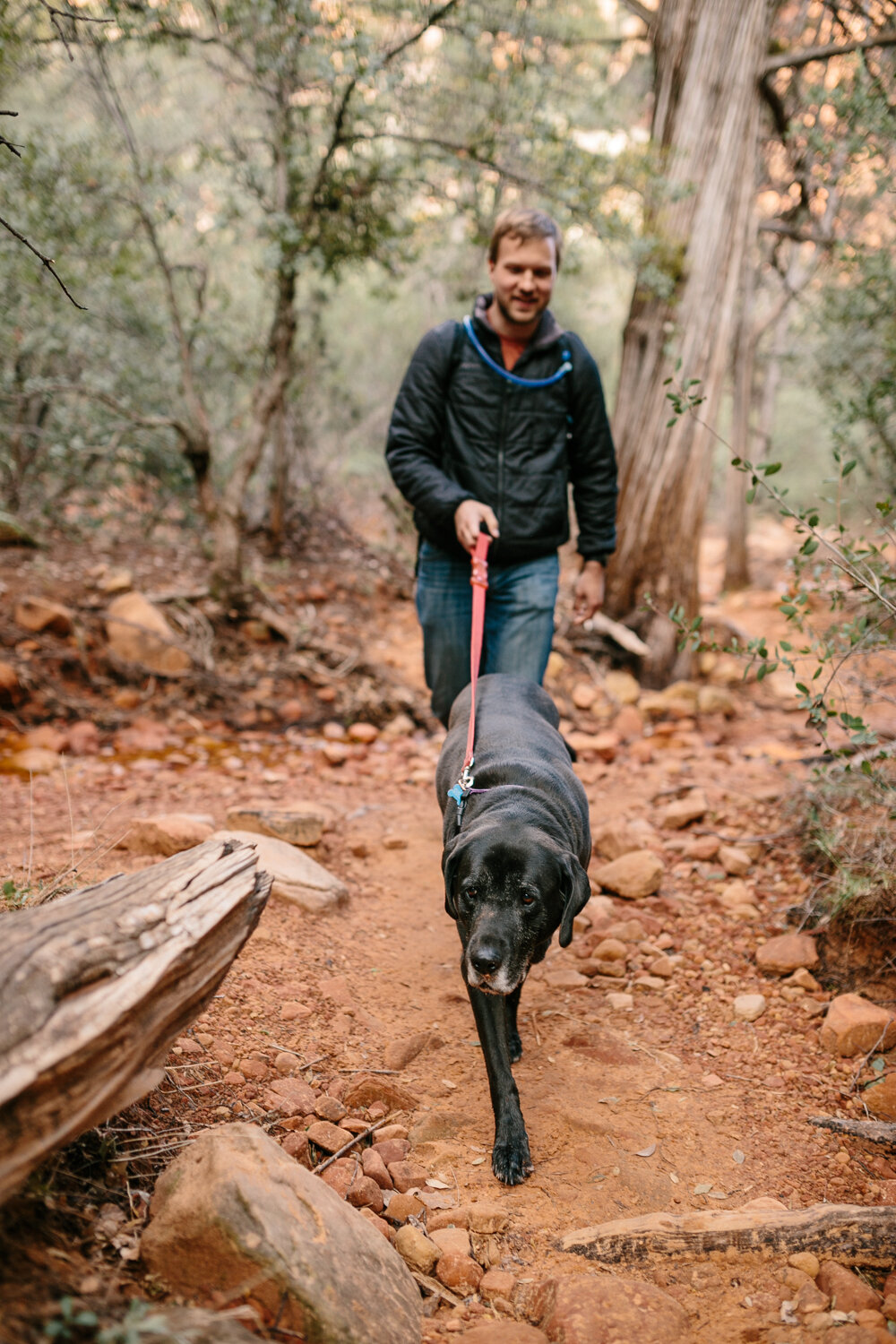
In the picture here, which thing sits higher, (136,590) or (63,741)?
(136,590)

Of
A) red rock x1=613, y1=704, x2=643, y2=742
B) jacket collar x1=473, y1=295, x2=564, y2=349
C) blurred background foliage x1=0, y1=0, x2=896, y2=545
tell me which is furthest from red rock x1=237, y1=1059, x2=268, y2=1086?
blurred background foliage x1=0, y1=0, x2=896, y2=545

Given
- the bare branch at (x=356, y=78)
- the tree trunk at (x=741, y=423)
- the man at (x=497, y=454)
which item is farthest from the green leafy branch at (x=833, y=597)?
the tree trunk at (x=741, y=423)

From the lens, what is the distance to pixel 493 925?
225 centimetres

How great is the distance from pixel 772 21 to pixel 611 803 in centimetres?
587

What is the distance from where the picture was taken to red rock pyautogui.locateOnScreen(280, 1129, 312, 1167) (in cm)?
207

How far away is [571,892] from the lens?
7.73 ft

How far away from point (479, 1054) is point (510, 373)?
97.8 inches

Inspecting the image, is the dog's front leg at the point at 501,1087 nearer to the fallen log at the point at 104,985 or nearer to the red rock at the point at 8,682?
the fallen log at the point at 104,985

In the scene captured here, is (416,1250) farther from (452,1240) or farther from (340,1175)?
(340,1175)

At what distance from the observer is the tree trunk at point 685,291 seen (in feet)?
19.4

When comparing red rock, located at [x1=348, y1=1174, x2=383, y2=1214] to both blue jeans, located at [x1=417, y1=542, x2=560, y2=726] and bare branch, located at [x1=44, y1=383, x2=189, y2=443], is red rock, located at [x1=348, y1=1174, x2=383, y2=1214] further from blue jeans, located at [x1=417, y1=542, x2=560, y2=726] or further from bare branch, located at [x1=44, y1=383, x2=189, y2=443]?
bare branch, located at [x1=44, y1=383, x2=189, y2=443]

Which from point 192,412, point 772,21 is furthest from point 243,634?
point 772,21

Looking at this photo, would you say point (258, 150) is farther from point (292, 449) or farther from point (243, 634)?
point (243, 634)

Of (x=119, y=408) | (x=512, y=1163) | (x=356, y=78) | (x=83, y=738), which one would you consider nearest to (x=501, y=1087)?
(x=512, y=1163)
